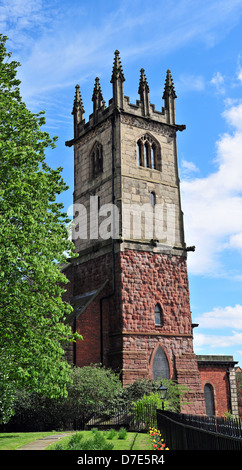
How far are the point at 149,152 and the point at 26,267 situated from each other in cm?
1973

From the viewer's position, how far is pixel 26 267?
15.4 metres

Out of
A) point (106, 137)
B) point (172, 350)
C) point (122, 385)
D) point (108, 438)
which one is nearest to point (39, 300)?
point (108, 438)

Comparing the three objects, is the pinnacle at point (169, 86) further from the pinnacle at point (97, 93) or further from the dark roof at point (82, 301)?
the dark roof at point (82, 301)

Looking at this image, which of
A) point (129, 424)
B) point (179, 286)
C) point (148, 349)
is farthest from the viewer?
point (179, 286)

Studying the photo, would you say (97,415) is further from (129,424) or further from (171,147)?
(171,147)

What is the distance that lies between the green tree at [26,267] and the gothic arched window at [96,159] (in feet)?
52.9

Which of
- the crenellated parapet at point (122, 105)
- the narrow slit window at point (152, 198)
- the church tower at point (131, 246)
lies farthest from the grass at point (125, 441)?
the crenellated parapet at point (122, 105)

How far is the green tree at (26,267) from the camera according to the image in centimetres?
1541

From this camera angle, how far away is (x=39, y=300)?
16422mm

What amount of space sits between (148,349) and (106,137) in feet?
47.7

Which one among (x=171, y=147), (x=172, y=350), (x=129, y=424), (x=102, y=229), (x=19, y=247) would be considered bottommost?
(x=129, y=424)

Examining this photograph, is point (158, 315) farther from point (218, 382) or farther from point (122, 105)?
point (122, 105)

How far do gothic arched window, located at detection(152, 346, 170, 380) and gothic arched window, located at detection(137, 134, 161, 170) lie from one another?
1231 centimetres

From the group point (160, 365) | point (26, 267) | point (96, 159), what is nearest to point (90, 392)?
point (160, 365)
